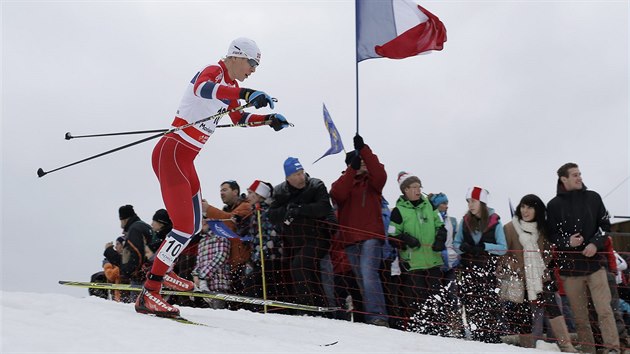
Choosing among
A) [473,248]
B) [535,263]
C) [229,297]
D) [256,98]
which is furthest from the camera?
[473,248]

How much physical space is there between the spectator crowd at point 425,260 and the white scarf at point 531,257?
10mm

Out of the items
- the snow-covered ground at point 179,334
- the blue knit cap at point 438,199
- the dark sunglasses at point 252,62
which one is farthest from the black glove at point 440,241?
the dark sunglasses at point 252,62

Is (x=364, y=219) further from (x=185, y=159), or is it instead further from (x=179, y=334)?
(x=179, y=334)

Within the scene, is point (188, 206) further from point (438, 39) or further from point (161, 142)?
point (438, 39)

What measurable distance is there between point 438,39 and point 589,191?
106 inches

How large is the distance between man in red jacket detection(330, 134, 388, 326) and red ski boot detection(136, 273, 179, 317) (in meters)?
2.20

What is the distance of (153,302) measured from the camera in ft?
18.4

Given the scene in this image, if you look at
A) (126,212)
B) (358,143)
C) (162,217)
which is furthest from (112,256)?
(358,143)

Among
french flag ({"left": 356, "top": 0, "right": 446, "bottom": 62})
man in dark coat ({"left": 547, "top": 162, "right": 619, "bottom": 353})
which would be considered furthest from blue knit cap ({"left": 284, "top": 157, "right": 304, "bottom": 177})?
man in dark coat ({"left": 547, "top": 162, "right": 619, "bottom": 353})

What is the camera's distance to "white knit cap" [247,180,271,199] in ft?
25.7

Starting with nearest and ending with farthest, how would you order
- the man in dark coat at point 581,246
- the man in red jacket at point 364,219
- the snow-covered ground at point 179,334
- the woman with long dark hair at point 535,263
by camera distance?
the snow-covered ground at point 179,334 → the man in dark coat at point 581,246 → the woman with long dark hair at point 535,263 → the man in red jacket at point 364,219

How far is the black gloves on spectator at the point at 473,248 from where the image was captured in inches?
276

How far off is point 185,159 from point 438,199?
10.7 feet

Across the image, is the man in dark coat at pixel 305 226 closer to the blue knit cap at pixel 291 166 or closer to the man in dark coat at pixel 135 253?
the blue knit cap at pixel 291 166
